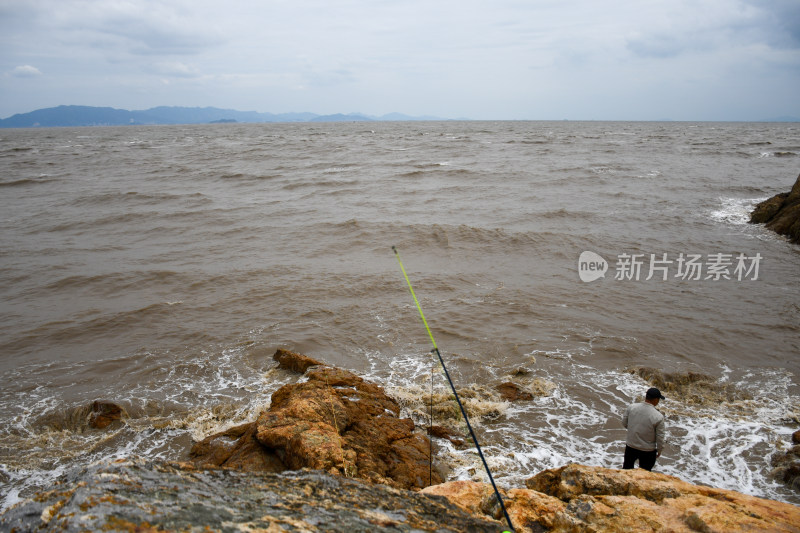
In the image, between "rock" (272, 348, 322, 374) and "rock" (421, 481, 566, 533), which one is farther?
"rock" (272, 348, 322, 374)

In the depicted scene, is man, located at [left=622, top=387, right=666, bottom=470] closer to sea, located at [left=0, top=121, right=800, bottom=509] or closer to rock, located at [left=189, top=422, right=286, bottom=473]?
sea, located at [left=0, top=121, right=800, bottom=509]

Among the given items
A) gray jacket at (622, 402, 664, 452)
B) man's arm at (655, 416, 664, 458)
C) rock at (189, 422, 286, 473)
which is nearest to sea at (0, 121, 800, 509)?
rock at (189, 422, 286, 473)

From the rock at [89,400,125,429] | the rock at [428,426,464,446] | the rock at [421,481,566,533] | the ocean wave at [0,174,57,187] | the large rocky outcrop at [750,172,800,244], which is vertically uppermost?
the ocean wave at [0,174,57,187]

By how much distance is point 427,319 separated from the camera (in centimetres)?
971

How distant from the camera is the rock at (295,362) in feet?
24.8

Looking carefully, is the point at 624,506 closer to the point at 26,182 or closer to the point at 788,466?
the point at 788,466

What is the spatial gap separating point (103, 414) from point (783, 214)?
20.8 metres

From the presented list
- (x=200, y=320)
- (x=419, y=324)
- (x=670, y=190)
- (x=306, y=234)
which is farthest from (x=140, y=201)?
(x=670, y=190)

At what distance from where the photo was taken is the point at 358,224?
17500mm

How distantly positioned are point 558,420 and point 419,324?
3.82 metres

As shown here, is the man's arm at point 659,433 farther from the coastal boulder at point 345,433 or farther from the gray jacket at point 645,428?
the coastal boulder at point 345,433

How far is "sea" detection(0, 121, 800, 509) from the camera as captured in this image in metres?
6.10

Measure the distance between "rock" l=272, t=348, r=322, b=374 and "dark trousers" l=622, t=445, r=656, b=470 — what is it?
4.82 m

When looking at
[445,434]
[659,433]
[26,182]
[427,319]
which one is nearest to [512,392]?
[445,434]
